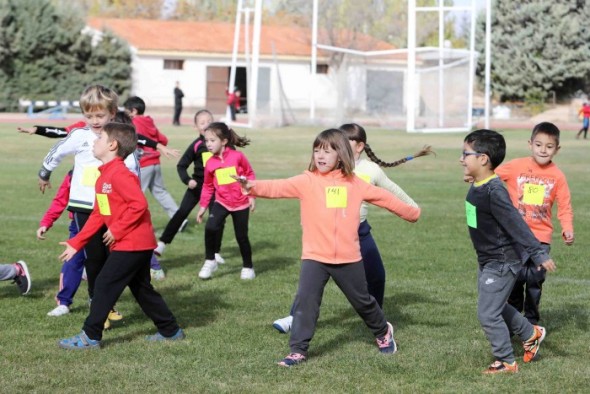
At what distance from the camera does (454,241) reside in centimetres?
1255

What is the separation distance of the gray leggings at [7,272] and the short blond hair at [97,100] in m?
1.90

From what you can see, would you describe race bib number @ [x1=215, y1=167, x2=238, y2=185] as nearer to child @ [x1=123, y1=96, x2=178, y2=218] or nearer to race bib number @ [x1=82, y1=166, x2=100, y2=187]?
child @ [x1=123, y1=96, x2=178, y2=218]

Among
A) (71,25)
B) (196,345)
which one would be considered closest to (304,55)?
(71,25)

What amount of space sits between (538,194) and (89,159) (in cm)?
348

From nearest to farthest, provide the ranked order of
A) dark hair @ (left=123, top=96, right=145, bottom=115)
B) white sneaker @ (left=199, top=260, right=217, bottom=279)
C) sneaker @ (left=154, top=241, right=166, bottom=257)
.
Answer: white sneaker @ (left=199, top=260, right=217, bottom=279)
sneaker @ (left=154, top=241, right=166, bottom=257)
dark hair @ (left=123, top=96, right=145, bottom=115)

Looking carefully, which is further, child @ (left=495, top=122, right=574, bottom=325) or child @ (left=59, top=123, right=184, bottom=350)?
child @ (left=495, top=122, right=574, bottom=325)

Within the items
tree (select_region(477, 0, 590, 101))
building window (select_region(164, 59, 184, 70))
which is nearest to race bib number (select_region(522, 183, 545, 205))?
tree (select_region(477, 0, 590, 101))

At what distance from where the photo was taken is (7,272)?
28.5 ft

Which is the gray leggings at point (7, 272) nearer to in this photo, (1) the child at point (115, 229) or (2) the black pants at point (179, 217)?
(1) the child at point (115, 229)

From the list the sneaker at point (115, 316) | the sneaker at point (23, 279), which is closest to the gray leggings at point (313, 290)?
the sneaker at point (115, 316)

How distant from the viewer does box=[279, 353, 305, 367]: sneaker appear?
6473mm

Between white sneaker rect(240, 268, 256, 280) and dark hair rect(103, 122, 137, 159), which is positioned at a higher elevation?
dark hair rect(103, 122, 137, 159)

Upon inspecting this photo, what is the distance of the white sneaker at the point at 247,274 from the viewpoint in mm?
10016

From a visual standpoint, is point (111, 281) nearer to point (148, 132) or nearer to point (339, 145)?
point (339, 145)
